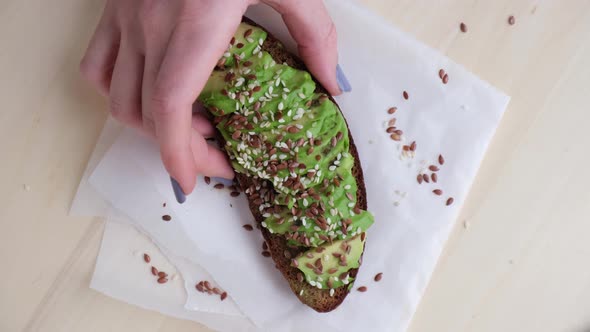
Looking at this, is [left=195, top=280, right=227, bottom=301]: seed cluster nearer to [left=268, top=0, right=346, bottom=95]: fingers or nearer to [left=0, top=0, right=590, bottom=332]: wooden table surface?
[left=0, top=0, right=590, bottom=332]: wooden table surface

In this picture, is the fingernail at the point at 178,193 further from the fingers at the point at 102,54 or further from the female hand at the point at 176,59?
the fingers at the point at 102,54

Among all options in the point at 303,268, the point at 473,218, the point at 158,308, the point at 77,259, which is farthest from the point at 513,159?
the point at 77,259

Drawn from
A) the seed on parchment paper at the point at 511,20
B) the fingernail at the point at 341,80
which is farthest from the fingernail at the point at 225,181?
the seed on parchment paper at the point at 511,20

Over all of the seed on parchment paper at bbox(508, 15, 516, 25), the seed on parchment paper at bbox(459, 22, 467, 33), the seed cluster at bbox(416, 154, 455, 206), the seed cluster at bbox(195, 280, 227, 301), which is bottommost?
the seed cluster at bbox(195, 280, 227, 301)

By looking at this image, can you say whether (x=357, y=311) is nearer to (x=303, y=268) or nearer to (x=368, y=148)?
(x=303, y=268)

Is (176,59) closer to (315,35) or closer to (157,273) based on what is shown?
(315,35)

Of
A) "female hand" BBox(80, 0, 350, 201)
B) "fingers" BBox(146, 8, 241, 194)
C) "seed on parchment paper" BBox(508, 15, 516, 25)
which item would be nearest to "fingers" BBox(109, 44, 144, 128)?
"female hand" BBox(80, 0, 350, 201)
